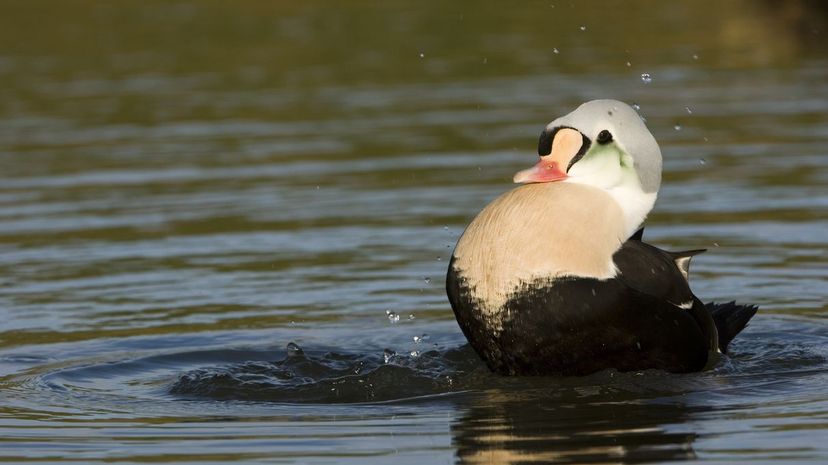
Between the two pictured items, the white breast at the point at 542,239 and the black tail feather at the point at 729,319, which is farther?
the black tail feather at the point at 729,319

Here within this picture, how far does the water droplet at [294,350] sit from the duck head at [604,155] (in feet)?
5.42

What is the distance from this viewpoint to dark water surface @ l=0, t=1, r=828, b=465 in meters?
6.44

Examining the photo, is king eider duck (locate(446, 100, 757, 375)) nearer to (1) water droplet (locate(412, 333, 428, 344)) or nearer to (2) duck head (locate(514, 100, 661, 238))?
(2) duck head (locate(514, 100, 661, 238))

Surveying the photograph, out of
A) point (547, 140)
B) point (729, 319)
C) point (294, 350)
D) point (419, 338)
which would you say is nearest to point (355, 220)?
point (419, 338)

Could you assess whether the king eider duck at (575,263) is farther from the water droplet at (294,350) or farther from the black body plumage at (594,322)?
the water droplet at (294,350)

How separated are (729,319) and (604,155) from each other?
54.5 inches

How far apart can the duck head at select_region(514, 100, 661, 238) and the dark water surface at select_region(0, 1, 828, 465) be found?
0.76 meters

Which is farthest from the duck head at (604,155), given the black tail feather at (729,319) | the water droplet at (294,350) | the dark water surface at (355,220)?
the water droplet at (294,350)

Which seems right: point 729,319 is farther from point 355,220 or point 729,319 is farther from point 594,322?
point 355,220

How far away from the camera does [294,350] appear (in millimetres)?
7789

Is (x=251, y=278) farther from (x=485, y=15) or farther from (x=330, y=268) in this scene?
(x=485, y=15)

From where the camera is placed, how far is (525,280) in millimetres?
6512

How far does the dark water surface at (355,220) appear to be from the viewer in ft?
21.1

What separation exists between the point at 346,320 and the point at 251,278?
45.3 inches
